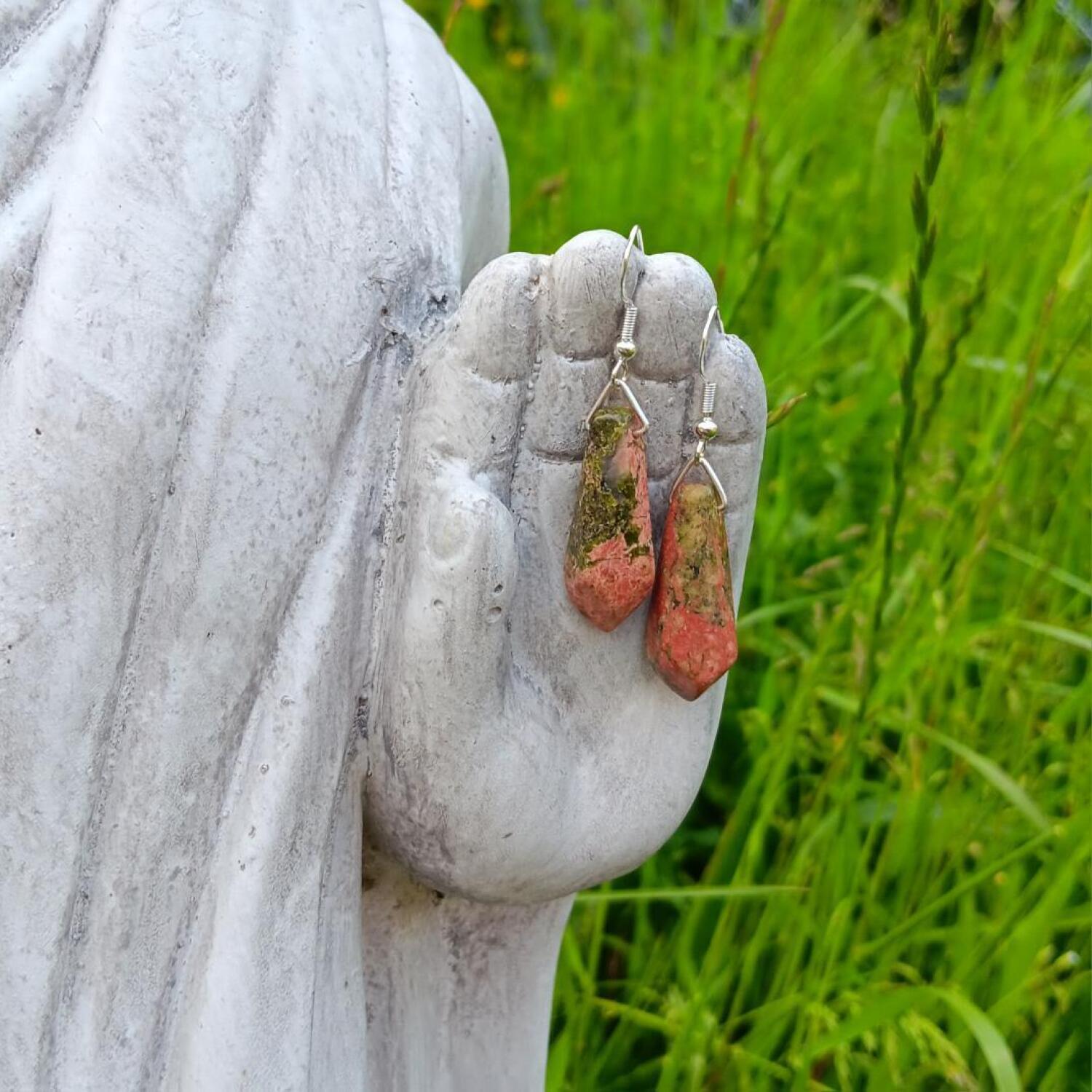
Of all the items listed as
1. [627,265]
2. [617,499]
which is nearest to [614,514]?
[617,499]

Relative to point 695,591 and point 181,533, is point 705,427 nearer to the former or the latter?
point 695,591

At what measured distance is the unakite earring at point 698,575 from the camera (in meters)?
0.64

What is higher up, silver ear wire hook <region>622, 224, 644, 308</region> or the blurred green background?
silver ear wire hook <region>622, 224, 644, 308</region>

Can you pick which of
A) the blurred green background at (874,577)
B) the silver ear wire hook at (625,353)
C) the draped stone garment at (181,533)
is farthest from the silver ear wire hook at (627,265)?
the blurred green background at (874,577)

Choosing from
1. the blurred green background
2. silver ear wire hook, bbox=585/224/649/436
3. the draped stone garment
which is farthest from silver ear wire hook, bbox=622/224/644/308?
the blurred green background

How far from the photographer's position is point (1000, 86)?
5.22ft

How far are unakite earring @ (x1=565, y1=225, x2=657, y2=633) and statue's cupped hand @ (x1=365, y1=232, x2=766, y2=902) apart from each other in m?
0.01

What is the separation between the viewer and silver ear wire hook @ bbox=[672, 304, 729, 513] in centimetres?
65

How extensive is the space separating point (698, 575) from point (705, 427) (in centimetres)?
7

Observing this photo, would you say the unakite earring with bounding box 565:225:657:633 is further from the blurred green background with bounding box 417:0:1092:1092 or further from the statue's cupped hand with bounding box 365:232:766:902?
the blurred green background with bounding box 417:0:1092:1092

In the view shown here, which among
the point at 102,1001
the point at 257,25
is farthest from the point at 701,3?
the point at 102,1001

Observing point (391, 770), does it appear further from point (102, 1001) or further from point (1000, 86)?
point (1000, 86)

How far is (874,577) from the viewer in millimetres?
1270

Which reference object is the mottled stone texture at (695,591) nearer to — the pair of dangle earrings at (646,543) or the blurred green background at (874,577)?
the pair of dangle earrings at (646,543)
